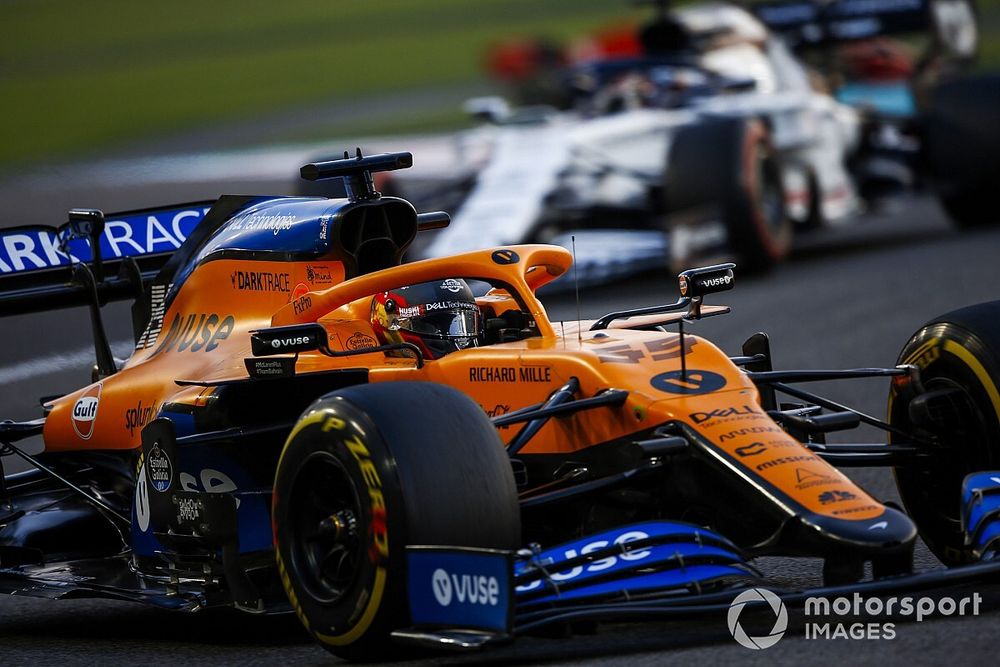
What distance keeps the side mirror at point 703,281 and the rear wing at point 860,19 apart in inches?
438

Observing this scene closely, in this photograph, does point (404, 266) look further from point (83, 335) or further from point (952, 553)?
point (83, 335)

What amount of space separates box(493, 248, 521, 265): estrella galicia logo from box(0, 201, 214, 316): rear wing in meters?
2.11

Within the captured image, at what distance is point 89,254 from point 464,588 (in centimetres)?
367

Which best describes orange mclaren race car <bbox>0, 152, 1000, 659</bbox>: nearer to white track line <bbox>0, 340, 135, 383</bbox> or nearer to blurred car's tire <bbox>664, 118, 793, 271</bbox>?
white track line <bbox>0, 340, 135, 383</bbox>

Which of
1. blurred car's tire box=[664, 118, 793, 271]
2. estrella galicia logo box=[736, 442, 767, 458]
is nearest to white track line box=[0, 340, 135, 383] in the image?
blurred car's tire box=[664, 118, 793, 271]

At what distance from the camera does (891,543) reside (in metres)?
4.74

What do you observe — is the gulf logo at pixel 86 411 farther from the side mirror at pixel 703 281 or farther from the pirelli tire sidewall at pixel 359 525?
the side mirror at pixel 703 281

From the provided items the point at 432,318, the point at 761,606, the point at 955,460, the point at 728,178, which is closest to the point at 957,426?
the point at 955,460

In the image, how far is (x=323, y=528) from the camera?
5023 mm

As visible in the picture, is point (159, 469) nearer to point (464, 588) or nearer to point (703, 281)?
point (464, 588)

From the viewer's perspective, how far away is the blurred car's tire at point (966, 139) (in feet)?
47.8

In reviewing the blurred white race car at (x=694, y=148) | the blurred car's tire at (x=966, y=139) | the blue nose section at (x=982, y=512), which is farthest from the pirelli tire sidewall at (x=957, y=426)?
the blurred car's tire at (x=966, y=139)

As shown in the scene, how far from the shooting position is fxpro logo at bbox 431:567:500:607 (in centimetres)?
460

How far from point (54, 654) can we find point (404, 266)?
188 centimetres
